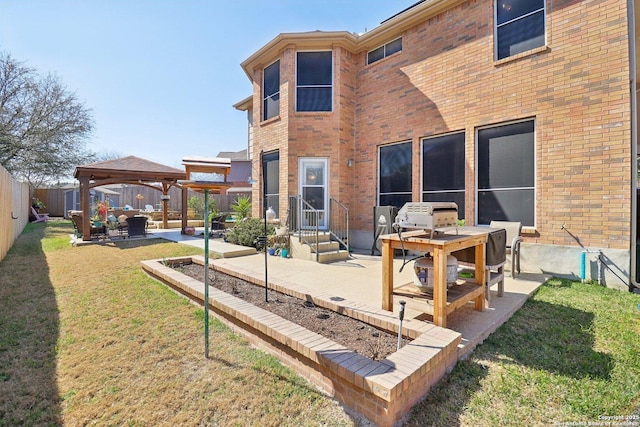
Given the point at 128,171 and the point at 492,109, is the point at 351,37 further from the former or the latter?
the point at 128,171

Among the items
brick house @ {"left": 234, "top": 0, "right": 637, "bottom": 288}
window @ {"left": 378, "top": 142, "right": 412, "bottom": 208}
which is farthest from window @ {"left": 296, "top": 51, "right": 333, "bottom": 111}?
window @ {"left": 378, "top": 142, "right": 412, "bottom": 208}

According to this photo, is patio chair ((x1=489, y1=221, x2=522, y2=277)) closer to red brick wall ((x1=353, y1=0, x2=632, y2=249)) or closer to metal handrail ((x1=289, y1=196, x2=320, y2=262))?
red brick wall ((x1=353, y1=0, x2=632, y2=249))

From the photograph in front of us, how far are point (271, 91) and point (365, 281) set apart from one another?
26.9ft

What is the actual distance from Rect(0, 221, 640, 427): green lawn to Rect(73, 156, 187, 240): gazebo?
7721 millimetres

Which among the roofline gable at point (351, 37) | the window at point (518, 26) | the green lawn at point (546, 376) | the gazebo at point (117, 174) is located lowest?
the green lawn at point (546, 376)

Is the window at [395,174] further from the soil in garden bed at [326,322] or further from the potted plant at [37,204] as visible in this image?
the potted plant at [37,204]

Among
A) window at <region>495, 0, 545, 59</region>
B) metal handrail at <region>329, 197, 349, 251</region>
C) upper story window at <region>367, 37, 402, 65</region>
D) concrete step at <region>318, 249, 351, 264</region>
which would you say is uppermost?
upper story window at <region>367, 37, 402, 65</region>

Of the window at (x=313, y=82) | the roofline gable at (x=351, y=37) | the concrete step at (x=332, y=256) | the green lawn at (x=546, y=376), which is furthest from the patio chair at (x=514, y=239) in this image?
the window at (x=313, y=82)

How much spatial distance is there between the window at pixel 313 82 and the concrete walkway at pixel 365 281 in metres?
5.14

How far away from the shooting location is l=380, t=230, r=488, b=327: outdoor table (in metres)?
3.39

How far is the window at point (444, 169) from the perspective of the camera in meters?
8.16

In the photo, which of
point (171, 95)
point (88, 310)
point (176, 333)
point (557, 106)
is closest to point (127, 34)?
point (171, 95)

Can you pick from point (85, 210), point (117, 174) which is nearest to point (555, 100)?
point (117, 174)

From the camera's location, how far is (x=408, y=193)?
9250 millimetres
